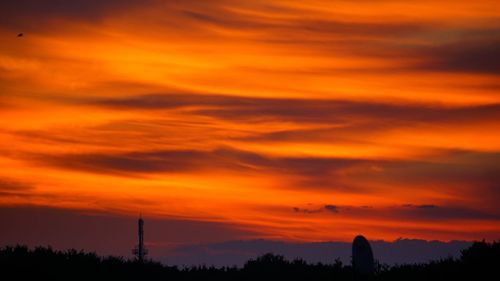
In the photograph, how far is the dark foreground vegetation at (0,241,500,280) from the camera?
175 feet

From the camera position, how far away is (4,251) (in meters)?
65.5

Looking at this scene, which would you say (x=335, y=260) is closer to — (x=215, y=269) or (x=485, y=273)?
(x=215, y=269)

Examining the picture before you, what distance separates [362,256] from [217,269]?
10.3 metres

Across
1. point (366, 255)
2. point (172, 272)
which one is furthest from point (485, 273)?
point (172, 272)

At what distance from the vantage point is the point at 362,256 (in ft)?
218

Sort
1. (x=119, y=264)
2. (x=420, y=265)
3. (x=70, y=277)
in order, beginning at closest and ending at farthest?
(x=420, y=265) < (x=70, y=277) < (x=119, y=264)

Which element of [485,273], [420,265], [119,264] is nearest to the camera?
[485,273]

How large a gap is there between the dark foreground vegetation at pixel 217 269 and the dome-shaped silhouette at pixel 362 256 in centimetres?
68

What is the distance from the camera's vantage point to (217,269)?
71312 millimetres

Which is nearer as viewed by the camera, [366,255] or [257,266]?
[366,255]

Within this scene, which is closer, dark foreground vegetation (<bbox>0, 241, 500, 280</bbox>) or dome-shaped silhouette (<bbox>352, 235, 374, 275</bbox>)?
dark foreground vegetation (<bbox>0, 241, 500, 280</bbox>)

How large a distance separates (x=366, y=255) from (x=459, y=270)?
46.2ft

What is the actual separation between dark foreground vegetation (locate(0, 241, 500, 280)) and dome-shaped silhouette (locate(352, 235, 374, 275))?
0.68m

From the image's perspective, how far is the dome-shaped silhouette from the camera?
65938 mm
